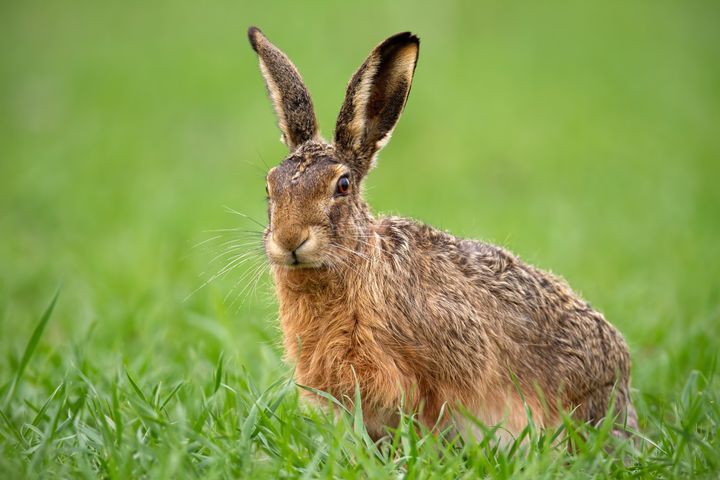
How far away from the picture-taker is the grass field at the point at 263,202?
331 cm

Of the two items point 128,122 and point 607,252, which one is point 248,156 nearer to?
point 128,122

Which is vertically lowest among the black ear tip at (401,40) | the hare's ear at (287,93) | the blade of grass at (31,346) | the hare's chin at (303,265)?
the blade of grass at (31,346)

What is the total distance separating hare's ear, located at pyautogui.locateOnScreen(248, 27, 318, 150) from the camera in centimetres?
390

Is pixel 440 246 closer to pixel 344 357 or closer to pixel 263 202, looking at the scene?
pixel 344 357

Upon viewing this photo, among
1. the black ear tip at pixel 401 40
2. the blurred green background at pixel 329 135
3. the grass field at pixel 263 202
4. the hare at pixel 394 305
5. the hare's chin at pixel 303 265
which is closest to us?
the grass field at pixel 263 202

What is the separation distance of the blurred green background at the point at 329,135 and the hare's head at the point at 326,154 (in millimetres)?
1134

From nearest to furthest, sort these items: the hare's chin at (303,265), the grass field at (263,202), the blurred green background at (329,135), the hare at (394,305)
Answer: the grass field at (263,202) → the hare's chin at (303,265) → the hare at (394,305) → the blurred green background at (329,135)

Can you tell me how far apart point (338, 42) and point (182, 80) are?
2.77m

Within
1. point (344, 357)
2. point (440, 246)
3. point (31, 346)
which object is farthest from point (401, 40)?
point (31, 346)

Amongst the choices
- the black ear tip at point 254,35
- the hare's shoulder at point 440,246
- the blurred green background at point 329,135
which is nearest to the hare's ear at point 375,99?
the hare's shoulder at point 440,246

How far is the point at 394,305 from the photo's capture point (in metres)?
3.59

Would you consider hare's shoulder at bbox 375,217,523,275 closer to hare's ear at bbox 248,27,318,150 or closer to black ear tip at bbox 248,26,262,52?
hare's ear at bbox 248,27,318,150

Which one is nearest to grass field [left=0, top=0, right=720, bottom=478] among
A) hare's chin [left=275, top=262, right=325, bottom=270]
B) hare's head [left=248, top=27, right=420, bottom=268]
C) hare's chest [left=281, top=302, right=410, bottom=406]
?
hare's chest [left=281, top=302, right=410, bottom=406]

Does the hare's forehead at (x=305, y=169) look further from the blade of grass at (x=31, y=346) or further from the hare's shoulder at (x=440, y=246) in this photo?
the blade of grass at (x=31, y=346)
